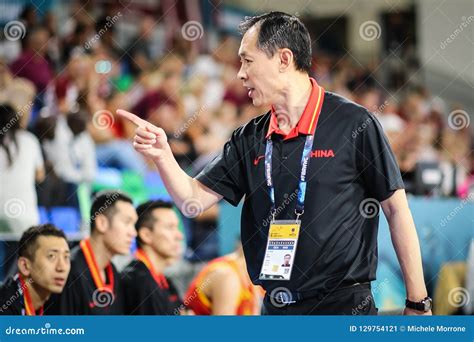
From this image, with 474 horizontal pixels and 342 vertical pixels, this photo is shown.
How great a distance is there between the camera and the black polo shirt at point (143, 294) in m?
5.53

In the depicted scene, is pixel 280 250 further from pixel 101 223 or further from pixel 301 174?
pixel 101 223

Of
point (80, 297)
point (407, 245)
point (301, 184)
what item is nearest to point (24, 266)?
point (80, 297)

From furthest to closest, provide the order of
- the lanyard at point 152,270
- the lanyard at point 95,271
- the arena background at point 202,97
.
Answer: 1. the arena background at point 202,97
2. the lanyard at point 152,270
3. the lanyard at point 95,271

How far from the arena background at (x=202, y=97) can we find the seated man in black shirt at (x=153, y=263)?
293mm

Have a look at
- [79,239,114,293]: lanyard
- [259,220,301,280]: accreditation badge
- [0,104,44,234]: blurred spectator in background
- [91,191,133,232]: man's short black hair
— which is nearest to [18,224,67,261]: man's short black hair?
[79,239,114,293]: lanyard

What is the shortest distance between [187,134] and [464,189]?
2.36 meters

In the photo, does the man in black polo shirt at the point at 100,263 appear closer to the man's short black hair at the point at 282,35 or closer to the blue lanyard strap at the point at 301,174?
the blue lanyard strap at the point at 301,174

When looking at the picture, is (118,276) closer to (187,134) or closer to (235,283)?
(235,283)

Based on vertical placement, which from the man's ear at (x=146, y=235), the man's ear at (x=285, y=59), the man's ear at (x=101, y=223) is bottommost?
the man's ear at (x=146, y=235)

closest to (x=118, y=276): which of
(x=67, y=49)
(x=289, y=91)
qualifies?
(x=289, y=91)

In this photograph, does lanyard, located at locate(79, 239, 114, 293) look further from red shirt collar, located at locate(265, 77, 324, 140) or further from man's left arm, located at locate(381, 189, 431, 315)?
man's left arm, located at locate(381, 189, 431, 315)

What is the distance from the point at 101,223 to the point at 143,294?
0.48 meters

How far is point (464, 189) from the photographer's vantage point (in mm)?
7852

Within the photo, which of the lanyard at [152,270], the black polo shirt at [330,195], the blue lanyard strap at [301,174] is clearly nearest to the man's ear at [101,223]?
the lanyard at [152,270]
